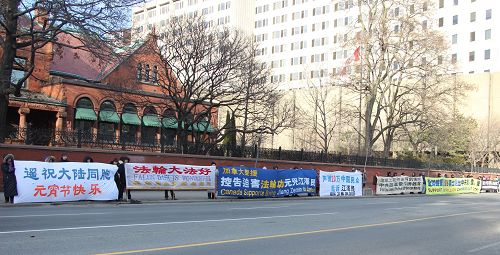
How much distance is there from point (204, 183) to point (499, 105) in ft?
213

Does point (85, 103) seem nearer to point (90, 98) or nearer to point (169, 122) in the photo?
point (90, 98)

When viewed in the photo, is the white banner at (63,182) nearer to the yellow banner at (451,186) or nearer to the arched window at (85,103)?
the arched window at (85,103)

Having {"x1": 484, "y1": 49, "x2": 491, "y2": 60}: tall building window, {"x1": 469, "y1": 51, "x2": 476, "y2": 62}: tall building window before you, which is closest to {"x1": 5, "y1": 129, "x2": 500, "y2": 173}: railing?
{"x1": 484, "y1": 49, "x2": 491, "y2": 60}: tall building window

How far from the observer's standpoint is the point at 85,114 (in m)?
38.8

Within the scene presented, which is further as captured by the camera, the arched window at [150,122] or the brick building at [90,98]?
the arched window at [150,122]

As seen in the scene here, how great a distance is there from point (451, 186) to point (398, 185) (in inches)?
314

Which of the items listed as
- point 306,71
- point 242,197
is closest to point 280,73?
point 306,71

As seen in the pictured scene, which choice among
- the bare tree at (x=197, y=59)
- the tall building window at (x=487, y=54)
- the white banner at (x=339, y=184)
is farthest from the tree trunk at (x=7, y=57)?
the tall building window at (x=487, y=54)

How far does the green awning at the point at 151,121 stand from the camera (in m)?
43.2

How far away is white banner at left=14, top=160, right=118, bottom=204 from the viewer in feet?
59.1

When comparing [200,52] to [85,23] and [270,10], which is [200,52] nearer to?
[85,23]

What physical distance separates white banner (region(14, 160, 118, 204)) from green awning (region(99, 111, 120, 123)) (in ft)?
65.5

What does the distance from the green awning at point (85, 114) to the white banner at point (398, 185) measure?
22.4m

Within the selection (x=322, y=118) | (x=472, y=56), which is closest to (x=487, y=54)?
(x=472, y=56)
